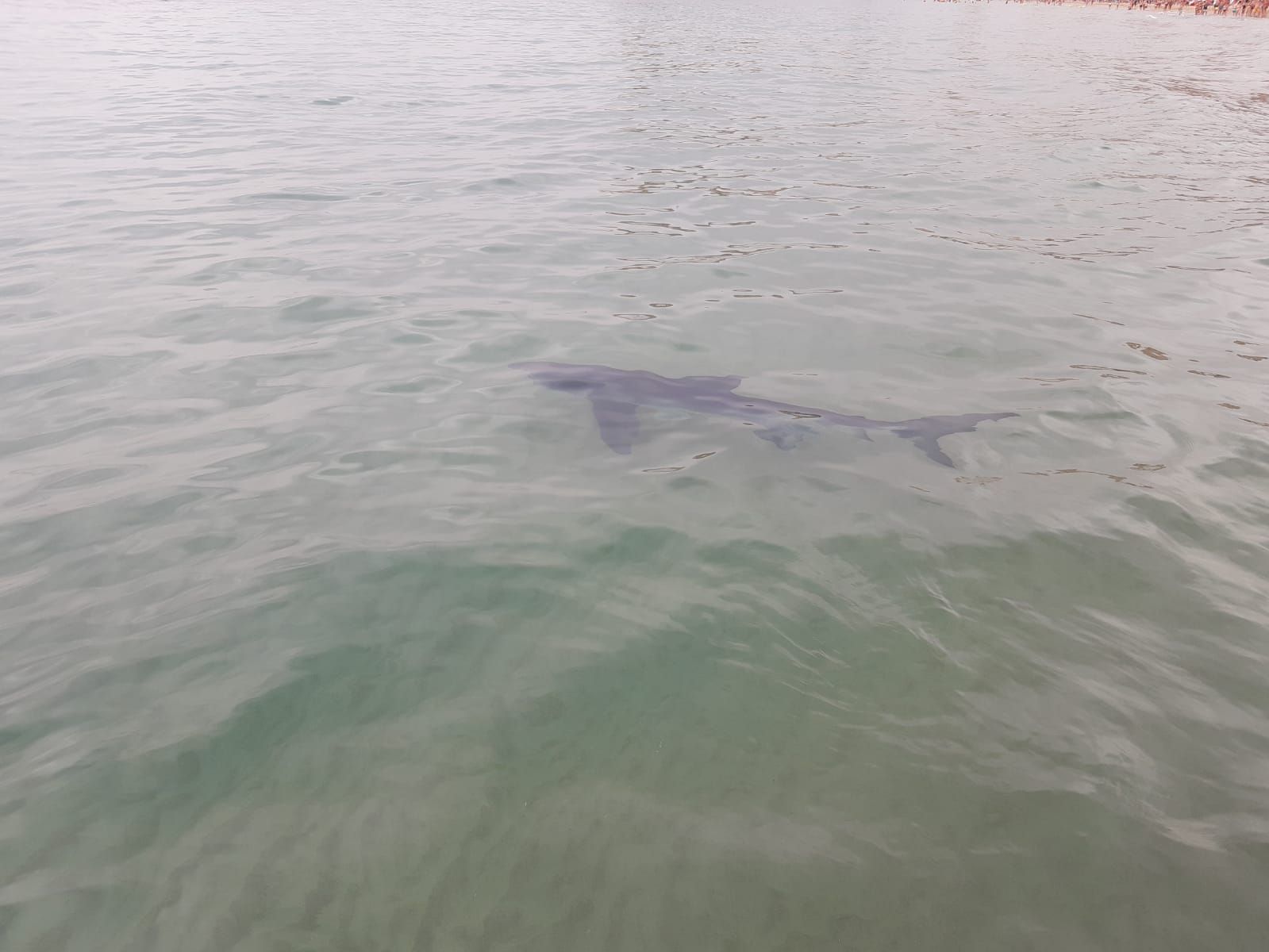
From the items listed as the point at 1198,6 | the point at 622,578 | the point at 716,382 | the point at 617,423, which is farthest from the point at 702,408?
the point at 1198,6

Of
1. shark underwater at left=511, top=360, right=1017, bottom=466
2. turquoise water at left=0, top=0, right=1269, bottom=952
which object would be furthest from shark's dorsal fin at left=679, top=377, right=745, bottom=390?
turquoise water at left=0, top=0, right=1269, bottom=952

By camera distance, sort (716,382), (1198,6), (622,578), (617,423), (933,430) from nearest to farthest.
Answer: (622,578) < (933,430) < (617,423) < (716,382) < (1198,6)

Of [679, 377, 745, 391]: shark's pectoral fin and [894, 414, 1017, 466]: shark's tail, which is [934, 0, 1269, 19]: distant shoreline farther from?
[679, 377, 745, 391]: shark's pectoral fin

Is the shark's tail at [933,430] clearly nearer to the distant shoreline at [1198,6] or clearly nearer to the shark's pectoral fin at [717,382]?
the shark's pectoral fin at [717,382]

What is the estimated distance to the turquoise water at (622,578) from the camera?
3.23m

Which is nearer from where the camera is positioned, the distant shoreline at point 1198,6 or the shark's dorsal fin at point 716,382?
the shark's dorsal fin at point 716,382

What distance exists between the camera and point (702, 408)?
22.1 feet

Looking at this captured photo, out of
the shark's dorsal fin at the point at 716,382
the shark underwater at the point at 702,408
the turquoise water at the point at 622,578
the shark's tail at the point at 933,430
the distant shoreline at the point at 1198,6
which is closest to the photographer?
the turquoise water at the point at 622,578

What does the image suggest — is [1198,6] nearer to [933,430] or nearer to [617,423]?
[933,430]

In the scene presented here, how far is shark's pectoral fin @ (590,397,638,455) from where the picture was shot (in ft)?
21.0

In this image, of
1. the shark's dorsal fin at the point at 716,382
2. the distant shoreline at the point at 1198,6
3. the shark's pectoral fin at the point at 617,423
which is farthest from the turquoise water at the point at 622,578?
the distant shoreline at the point at 1198,6

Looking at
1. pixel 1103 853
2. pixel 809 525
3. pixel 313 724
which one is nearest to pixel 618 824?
pixel 313 724

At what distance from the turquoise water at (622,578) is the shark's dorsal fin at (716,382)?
1.25 feet

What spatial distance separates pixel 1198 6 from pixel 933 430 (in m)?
58.5
